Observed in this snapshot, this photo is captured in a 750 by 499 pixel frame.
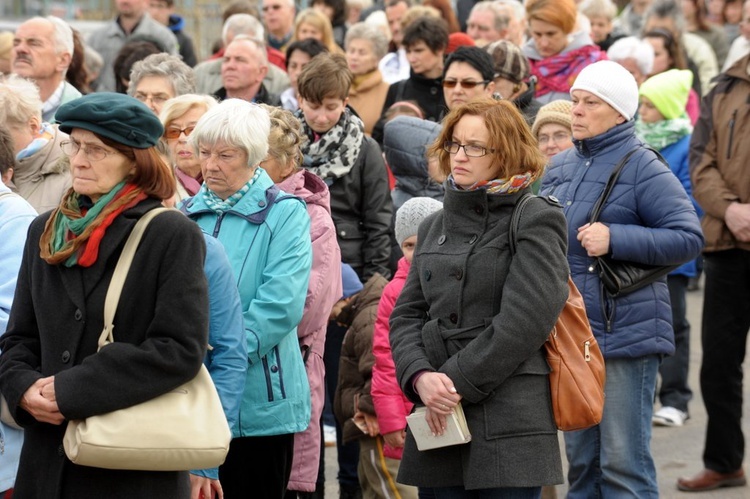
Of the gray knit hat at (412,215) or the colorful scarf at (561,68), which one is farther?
the colorful scarf at (561,68)

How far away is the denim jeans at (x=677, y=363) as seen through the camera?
7.98m

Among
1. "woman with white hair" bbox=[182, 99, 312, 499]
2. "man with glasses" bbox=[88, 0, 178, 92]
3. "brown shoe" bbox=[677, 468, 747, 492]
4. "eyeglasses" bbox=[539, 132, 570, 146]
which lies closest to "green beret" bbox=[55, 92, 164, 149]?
"woman with white hair" bbox=[182, 99, 312, 499]

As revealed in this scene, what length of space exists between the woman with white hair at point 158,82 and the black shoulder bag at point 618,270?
2692 millimetres

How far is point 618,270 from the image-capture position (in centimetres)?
524

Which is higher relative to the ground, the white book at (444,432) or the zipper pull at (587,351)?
the zipper pull at (587,351)

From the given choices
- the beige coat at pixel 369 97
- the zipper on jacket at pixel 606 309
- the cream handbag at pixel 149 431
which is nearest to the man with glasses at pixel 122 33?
the beige coat at pixel 369 97

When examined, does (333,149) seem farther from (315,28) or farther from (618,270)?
(315,28)

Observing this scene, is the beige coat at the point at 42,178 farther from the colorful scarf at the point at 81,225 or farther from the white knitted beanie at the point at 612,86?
the white knitted beanie at the point at 612,86

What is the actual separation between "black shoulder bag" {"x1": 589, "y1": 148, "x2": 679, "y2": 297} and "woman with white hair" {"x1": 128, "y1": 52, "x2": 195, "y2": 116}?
269cm

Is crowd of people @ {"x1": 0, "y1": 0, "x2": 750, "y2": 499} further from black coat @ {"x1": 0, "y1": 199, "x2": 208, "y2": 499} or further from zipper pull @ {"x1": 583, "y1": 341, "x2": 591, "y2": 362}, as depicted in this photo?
zipper pull @ {"x1": 583, "y1": 341, "x2": 591, "y2": 362}

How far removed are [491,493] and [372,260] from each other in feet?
8.90

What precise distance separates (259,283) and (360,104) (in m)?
4.44

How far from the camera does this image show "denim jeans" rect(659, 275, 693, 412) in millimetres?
7980

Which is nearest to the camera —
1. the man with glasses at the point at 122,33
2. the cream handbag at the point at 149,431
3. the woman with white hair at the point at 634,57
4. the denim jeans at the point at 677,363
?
the cream handbag at the point at 149,431
